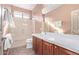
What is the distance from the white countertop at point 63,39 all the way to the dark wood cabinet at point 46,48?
5 centimetres

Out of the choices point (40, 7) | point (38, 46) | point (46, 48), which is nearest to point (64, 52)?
point (46, 48)

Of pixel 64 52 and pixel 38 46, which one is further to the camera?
pixel 38 46

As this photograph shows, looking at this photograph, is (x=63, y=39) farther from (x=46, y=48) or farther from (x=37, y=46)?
(x=37, y=46)

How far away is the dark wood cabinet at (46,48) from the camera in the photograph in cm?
236

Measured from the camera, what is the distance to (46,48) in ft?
7.95

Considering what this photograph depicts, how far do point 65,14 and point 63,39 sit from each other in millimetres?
369

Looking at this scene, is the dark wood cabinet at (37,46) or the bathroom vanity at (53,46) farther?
the dark wood cabinet at (37,46)

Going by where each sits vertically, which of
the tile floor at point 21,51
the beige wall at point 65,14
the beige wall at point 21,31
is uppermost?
the beige wall at point 65,14

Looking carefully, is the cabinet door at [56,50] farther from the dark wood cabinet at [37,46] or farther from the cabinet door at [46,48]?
the dark wood cabinet at [37,46]

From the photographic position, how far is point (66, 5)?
7.83 feet

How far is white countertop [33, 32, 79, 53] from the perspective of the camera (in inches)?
90.5

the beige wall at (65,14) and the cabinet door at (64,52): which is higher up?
the beige wall at (65,14)

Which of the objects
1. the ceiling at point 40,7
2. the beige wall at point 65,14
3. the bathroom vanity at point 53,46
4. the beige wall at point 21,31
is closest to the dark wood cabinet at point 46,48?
the bathroom vanity at point 53,46

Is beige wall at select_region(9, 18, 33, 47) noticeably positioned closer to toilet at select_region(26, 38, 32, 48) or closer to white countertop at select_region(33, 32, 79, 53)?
toilet at select_region(26, 38, 32, 48)
